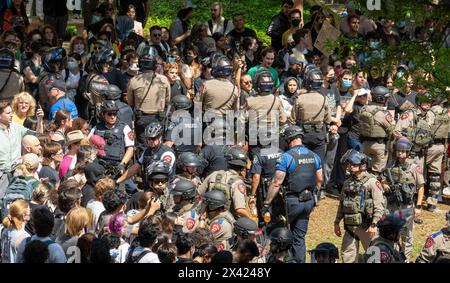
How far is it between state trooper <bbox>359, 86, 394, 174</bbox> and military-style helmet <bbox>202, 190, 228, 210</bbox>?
4957mm

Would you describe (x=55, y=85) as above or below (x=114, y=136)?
above

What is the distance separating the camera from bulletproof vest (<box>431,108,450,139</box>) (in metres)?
17.0

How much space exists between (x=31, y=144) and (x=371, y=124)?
19.1 feet

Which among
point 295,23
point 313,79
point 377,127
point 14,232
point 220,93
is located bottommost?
point 377,127

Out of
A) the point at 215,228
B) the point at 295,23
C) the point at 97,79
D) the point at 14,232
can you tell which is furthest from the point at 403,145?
the point at 295,23

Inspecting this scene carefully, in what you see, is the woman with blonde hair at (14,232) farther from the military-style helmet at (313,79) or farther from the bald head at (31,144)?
the military-style helmet at (313,79)

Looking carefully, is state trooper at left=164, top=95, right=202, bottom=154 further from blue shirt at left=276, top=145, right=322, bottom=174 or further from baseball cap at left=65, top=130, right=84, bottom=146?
blue shirt at left=276, top=145, right=322, bottom=174

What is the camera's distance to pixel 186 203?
1226cm

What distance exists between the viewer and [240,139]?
1617 centimetres

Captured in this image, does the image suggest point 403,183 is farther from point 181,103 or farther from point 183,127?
point 181,103

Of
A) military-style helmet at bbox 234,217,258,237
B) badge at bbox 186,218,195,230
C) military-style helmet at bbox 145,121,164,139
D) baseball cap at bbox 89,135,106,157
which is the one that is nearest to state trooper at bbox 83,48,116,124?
baseball cap at bbox 89,135,106,157

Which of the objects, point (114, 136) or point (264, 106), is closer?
point (114, 136)

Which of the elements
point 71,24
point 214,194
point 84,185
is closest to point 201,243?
point 214,194

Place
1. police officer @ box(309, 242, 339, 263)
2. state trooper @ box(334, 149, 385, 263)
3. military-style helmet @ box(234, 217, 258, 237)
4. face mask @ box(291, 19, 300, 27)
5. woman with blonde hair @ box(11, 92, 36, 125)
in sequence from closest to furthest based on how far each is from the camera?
police officer @ box(309, 242, 339, 263) < military-style helmet @ box(234, 217, 258, 237) < state trooper @ box(334, 149, 385, 263) < woman with blonde hair @ box(11, 92, 36, 125) < face mask @ box(291, 19, 300, 27)
